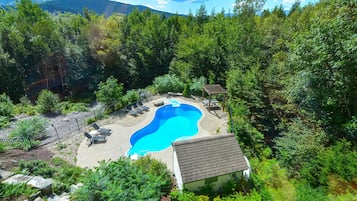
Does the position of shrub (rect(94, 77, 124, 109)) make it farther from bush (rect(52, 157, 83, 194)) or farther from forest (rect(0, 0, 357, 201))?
bush (rect(52, 157, 83, 194))

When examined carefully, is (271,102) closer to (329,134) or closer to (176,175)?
(329,134)

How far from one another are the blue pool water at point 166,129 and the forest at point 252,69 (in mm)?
3201

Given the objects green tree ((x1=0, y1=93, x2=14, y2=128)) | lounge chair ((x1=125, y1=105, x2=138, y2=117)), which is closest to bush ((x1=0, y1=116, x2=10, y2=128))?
green tree ((x1=0, y1=93, x2=14, y2=128))

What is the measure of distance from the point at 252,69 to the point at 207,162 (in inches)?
401

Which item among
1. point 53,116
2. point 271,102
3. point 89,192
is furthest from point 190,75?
point 89,192

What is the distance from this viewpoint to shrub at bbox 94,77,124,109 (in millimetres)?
16625

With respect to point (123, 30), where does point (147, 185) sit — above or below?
below

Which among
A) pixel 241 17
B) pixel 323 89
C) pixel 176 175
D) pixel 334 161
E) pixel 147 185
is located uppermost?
pixel 241 17

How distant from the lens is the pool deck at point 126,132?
11590 mm

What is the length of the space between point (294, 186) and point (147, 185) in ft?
21.9

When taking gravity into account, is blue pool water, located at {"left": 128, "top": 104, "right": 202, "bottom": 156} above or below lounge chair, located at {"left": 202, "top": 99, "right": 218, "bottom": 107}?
below

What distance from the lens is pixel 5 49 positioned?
20969 mm

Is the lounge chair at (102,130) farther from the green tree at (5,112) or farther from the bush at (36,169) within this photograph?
the green tree at (5,112)

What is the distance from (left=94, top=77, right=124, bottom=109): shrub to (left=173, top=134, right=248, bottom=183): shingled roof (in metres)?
9.19
